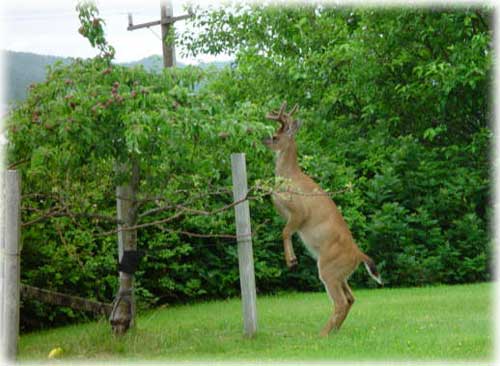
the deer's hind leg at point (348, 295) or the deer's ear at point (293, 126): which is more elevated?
the deer's ear at point (293, 126)

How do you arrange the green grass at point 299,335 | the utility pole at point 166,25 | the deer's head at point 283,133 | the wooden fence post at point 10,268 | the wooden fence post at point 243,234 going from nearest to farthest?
the wooden fence post at point 10,268
the green grass at point 299,335
the wooden fence post at point 243,234
the deer's head at point 283,133
the utility pole at point 166,25

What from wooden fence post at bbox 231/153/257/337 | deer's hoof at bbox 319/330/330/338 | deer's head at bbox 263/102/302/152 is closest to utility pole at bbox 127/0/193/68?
deer's head at bbox 263/102/302/152

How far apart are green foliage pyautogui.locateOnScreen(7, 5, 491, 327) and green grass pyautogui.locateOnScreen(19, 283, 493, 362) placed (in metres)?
1.11

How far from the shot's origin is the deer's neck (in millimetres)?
9180

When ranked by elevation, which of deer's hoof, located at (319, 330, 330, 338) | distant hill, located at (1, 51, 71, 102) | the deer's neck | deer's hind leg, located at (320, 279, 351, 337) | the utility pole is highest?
the utility pole

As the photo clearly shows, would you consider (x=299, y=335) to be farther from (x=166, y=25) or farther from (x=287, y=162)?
(x=166, y=25)

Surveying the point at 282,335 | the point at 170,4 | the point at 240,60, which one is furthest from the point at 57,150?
the point at 170,4

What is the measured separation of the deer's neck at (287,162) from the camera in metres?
9.18

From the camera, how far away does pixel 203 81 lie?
27.2 ft

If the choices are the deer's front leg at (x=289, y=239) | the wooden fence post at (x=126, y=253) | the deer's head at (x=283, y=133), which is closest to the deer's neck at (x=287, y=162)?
the deer's head at (x=283, y=133)

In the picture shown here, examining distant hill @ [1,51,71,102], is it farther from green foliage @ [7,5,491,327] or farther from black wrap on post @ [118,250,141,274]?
black wrap on post @ [118,250,141,274]

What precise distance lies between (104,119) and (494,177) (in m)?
7.97

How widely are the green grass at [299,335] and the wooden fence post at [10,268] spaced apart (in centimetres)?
42

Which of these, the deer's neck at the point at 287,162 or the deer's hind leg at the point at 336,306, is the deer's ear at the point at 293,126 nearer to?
the deer's neck at the point at 287,162
